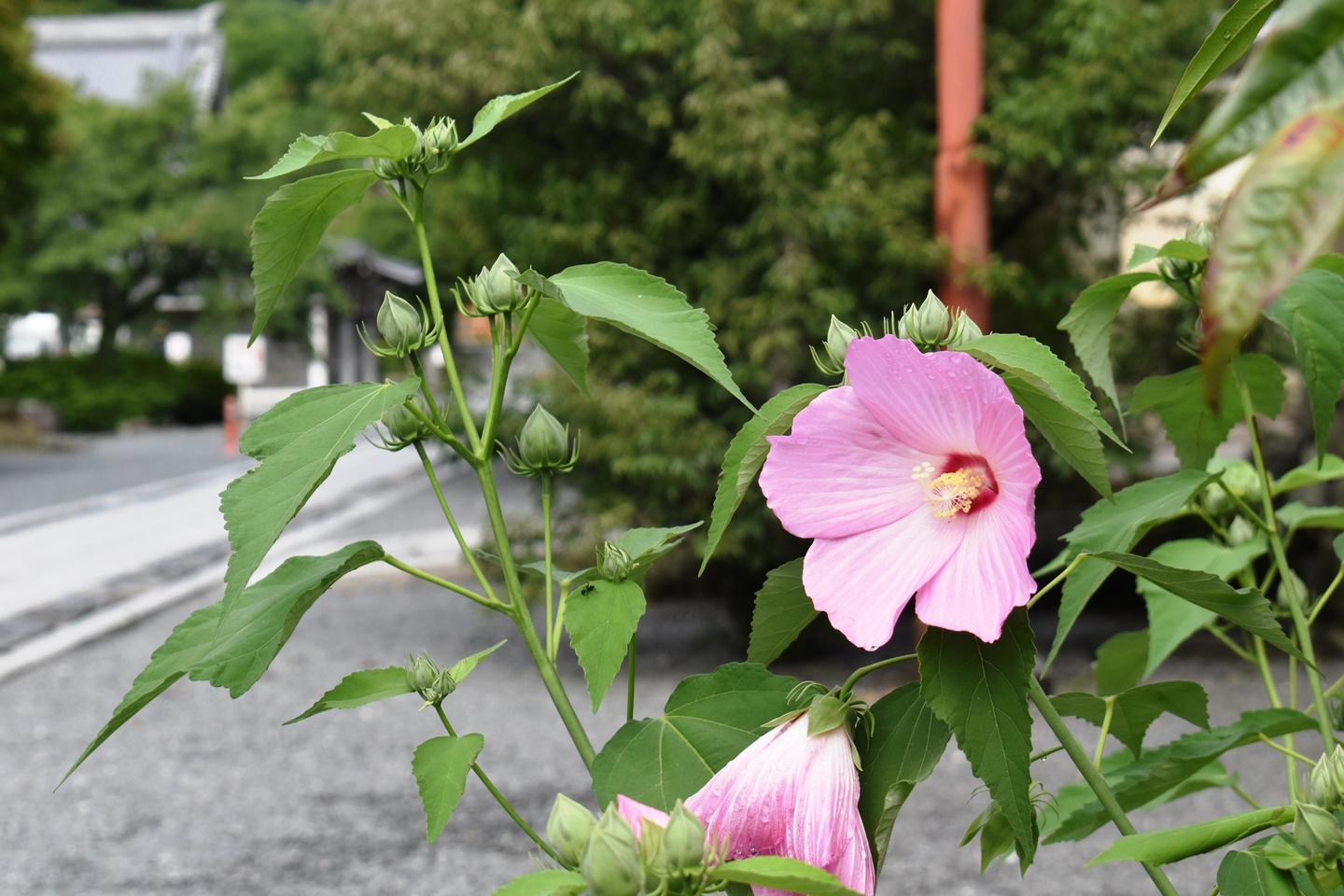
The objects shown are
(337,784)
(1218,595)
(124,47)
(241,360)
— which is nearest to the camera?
(1218,595)

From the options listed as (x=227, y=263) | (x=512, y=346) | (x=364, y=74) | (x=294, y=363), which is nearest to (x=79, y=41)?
(x=294, y=363)

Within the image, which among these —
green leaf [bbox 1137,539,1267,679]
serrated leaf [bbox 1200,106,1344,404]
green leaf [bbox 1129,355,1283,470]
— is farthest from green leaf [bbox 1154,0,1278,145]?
green leaf [bbox 1137,539,1267,679]

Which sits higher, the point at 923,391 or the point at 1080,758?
the point at 923,391

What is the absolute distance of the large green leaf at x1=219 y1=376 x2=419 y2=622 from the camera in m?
0.40

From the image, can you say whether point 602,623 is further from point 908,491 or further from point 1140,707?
point 1140,707

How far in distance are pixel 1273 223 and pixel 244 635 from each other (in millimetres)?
396

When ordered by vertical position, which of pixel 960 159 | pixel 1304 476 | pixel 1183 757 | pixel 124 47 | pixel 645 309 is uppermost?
pixel 124 47

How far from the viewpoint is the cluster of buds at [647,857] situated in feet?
1.11

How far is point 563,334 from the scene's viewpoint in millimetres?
567

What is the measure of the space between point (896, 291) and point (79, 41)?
24.3 metres

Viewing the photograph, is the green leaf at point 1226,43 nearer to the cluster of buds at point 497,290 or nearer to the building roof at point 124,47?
the cluster of buds at point 497,290

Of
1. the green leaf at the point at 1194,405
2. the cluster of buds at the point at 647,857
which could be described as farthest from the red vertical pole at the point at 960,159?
the cluster of buds at the point at 647,857

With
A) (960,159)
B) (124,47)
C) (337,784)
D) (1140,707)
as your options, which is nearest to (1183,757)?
(1140,707)

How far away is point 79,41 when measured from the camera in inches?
960
